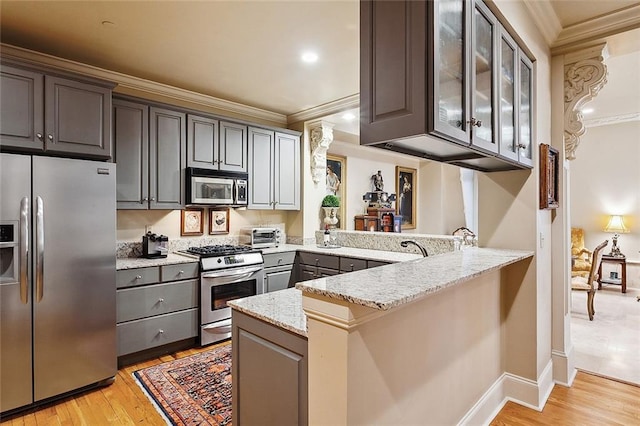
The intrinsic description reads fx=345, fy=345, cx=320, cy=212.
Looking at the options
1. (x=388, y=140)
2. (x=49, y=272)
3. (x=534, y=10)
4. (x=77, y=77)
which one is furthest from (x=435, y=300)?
(x=77, y=77)

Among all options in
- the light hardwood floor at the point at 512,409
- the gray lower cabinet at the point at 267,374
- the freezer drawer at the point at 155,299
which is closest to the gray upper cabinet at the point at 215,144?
the freezer drawer at the point at 155,299

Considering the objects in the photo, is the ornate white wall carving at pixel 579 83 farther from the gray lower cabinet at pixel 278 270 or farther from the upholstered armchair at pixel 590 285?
the gray lower cabinet at pixel 278 270

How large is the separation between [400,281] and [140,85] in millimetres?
3290

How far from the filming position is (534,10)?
2.15m

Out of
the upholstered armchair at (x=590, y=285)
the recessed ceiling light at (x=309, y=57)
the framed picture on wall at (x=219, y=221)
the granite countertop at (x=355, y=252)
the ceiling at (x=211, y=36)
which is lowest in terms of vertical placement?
the upholstered armchair at (x=590, y=285)

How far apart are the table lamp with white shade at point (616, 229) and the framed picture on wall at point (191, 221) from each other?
20.2 feet

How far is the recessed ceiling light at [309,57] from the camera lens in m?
2.86

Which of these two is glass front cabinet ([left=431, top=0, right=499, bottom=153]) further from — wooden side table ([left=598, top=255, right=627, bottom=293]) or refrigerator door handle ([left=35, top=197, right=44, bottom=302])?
wooden side table ([left=598, top=255, right=627, bottom=293])

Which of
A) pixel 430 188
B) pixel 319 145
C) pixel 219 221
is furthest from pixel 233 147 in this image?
pixel 430 188

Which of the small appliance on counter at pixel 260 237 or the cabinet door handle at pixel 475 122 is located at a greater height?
the cabinet door handle at pixel 475 122

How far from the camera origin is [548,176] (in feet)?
7.78

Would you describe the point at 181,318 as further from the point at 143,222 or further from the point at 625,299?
the point at 625,299

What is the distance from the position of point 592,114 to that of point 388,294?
5.71m

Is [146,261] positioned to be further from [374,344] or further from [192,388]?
[374,344]
